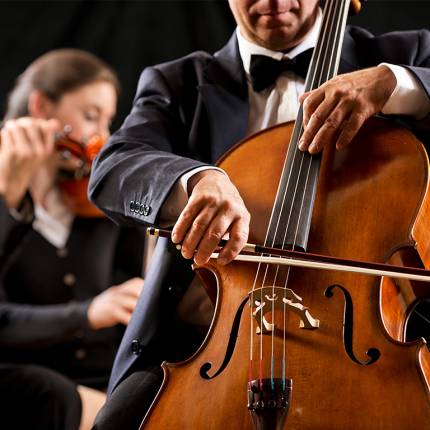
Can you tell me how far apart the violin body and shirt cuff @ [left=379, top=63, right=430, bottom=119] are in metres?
0.04

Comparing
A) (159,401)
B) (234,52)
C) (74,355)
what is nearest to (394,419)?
(159,401)

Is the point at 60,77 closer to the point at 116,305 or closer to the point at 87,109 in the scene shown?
the point at 87,109

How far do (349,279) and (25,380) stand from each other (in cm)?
108

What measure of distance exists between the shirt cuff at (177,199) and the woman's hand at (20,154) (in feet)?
3.25

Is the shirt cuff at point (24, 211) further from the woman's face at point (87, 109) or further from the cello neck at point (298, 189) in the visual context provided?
the cello neck at point (298, 189)

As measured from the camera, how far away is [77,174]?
2.18m

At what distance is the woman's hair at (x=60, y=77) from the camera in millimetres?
2361

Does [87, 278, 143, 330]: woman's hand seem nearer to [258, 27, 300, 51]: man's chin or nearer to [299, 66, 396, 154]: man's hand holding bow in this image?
[258, 27, 300, 51]: man's chin

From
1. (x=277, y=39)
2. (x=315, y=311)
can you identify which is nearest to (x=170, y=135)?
(x=277, y=39)

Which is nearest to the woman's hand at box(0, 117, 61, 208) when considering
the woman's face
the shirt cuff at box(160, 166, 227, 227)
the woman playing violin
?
the woman playing violin

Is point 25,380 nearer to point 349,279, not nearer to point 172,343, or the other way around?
point 172,343

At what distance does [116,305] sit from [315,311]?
103 cm

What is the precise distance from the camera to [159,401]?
3.26 feet

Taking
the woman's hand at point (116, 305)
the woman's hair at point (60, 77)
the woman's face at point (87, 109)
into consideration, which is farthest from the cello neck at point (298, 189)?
the woman's hair at point (60, 77)
